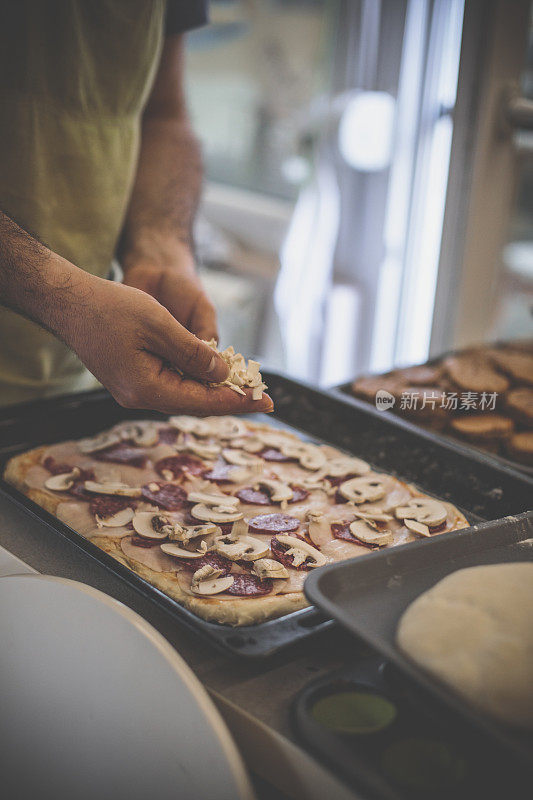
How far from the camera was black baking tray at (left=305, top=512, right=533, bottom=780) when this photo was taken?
26.9 inches

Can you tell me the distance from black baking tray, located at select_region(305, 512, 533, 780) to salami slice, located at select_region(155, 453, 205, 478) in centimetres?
57

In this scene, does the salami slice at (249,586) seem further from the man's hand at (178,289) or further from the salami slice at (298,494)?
the man's hand at (178,289)

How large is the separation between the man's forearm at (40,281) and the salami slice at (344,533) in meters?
0.53

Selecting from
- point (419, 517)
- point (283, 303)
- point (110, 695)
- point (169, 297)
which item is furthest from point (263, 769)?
point (283, 303)

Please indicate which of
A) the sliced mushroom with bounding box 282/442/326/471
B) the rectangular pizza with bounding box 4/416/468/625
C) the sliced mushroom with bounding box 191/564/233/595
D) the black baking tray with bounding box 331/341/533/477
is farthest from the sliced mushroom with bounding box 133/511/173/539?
the black baking tray with bounding box 331/341/533/477

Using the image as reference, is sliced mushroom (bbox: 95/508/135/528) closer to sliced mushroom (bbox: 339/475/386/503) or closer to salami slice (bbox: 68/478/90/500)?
salami slice (bbox: 68/478/90/500)

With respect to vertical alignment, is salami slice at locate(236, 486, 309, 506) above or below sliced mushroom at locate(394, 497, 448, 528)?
below

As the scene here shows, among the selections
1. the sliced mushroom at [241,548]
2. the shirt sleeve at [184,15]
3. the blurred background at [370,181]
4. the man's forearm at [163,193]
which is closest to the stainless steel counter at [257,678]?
the sliced mushroom at [241,548]

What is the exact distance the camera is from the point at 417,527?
121cm

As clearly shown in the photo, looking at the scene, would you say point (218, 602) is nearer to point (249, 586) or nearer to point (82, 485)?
point (249, 586)

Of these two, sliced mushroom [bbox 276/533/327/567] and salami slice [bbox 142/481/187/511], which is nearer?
sliced mushroom [bbox 276/533/327/567]

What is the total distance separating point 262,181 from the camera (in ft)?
11.5

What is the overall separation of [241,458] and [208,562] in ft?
1.27

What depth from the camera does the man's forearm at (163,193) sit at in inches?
66.0
